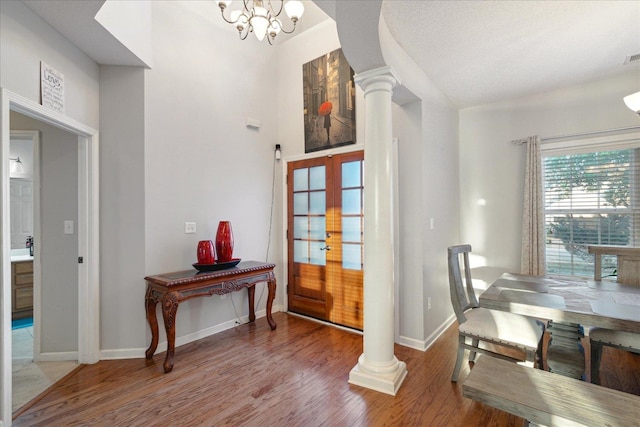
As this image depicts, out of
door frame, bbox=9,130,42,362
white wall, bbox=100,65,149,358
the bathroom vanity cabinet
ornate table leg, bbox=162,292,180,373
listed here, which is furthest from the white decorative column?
the bathroom vanity cabinet

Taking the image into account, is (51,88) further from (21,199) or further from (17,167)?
(21,199)

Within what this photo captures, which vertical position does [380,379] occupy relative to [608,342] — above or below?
below

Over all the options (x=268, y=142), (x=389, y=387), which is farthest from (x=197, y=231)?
(x=389, y=387)

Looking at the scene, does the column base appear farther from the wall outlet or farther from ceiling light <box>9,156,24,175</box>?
ceiling light <box>9,156,24,175</box>

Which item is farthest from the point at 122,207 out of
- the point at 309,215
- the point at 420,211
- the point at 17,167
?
the point at 17,167

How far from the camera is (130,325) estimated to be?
8.81 feet

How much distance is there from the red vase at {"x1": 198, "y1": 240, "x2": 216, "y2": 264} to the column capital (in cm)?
206

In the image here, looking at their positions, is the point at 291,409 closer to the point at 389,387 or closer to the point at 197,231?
the point at 389,387

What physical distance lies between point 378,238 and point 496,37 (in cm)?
191

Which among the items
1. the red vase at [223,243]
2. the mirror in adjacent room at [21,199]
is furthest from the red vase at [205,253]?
the mirror in adjacent room at [21,199]

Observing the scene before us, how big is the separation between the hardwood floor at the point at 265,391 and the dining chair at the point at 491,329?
35cm

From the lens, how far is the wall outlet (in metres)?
3.03

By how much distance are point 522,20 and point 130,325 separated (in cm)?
410

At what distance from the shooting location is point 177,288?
250cm
